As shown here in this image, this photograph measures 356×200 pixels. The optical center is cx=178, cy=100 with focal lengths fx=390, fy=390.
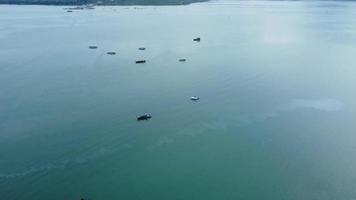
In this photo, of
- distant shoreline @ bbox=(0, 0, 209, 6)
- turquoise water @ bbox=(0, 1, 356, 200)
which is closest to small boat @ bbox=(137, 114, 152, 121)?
turquoise water @ bbox=(0, 1, 356, 200)

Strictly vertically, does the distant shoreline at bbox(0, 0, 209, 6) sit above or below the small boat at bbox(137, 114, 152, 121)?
above

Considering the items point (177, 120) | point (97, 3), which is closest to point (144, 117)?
point (177, 120)

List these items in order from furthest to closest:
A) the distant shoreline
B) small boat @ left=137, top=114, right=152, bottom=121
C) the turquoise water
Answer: the distant shoreline
small boat @ left=137, top=114, right=152, bottom=121
the turquoise water

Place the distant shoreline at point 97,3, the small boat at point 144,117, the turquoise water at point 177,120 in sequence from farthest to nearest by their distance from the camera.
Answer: the distant shoreline at point 97,3, the small boat at point 144,117, the turquoise water at point 177,120

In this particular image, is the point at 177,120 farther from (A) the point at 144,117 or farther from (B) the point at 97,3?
(B) the point at 97,3

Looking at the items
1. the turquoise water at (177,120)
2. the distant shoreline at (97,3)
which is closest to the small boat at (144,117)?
the turquoise water at (177,120)

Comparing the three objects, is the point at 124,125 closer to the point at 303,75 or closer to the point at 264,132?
the point at 264,132

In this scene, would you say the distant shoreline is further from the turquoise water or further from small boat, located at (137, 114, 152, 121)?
small boat, located at (137, 114, 152, 121)

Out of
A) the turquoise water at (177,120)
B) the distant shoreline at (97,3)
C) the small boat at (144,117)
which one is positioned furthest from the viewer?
the distant shoreline at (97,3)

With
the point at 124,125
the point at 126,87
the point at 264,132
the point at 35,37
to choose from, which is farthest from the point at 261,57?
the point at 35,37

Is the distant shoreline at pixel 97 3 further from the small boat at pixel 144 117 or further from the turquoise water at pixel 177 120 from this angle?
the small boat at pixel 144 117
